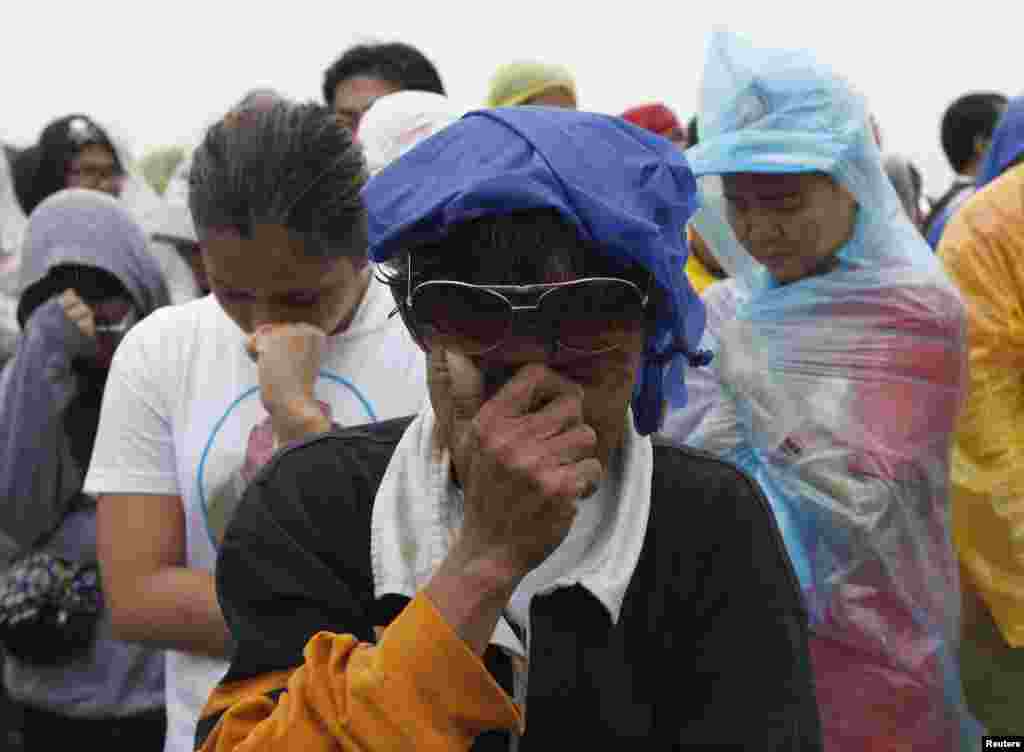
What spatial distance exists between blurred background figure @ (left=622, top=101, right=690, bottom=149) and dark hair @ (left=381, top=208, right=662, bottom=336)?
15.0 ft

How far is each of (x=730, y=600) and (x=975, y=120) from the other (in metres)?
6.11

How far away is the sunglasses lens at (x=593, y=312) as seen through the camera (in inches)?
51.8

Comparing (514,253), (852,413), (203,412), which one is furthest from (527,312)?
(852,413)

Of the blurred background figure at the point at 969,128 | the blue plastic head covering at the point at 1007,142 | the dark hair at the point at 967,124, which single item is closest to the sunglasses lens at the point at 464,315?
the blue plastic head covering at the point at 1007,142

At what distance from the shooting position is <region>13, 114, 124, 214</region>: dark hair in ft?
17.9

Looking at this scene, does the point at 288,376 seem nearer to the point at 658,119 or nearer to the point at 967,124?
the point at 658,119

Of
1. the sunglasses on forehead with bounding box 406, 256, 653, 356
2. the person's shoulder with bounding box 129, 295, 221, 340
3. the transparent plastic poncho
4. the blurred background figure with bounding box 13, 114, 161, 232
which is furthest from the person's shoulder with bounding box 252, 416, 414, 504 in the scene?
the blurred background figure with bounding box 13, 114, 161, 232

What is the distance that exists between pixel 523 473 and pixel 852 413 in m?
1.68

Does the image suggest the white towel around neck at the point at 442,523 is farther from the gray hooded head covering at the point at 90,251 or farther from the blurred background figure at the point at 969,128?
the blurred background figure at the point at 969,128

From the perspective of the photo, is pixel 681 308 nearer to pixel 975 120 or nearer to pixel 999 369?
pixel 999 369

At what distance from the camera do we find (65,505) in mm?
3258

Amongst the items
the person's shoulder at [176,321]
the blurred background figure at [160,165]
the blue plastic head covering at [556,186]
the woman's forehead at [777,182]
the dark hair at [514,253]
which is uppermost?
the blue plastic head covering at [556,186]

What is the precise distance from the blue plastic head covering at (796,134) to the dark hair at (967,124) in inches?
168

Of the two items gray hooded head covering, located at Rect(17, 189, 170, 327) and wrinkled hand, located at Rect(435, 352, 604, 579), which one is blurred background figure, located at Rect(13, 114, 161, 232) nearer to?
gray hooded head covering, located at Rect(17, 189, 170, 327)
